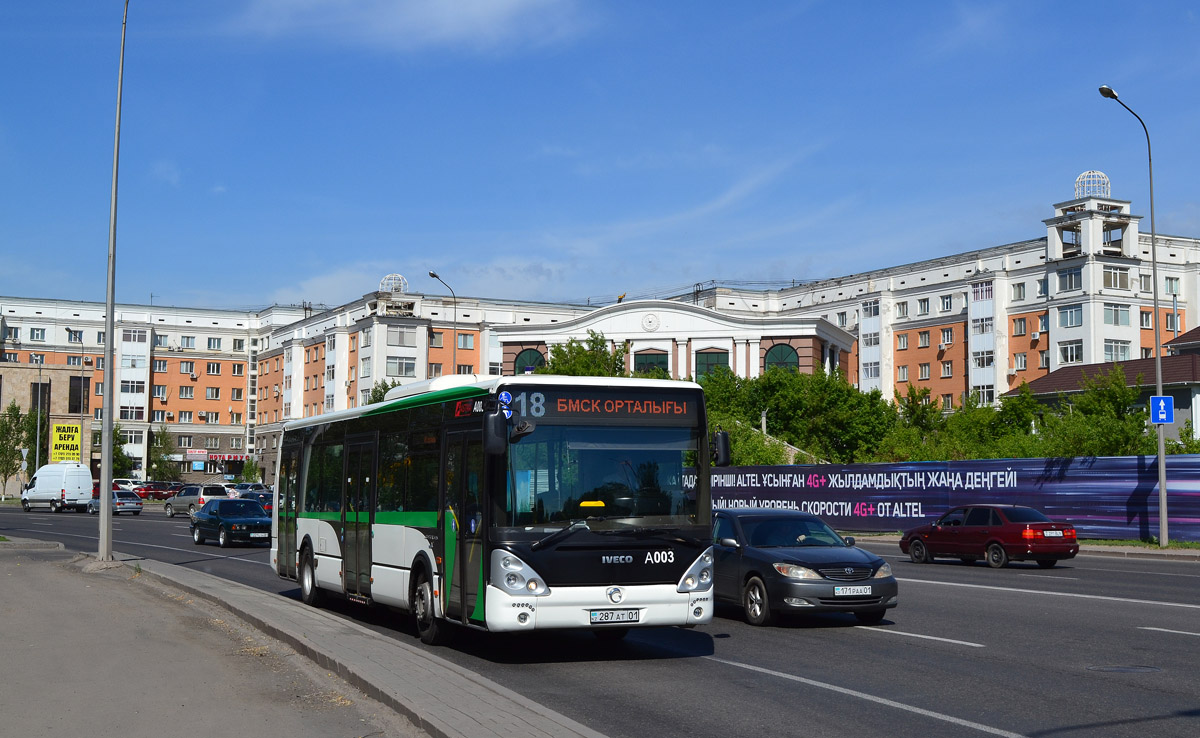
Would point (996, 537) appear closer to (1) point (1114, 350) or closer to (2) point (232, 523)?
(2) point (232, 523)

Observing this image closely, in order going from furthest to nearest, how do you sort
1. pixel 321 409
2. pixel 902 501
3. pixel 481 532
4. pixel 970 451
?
1. pixel 321 409
2. pixel 970 451
3. pixel 902 501
4. pixel 481 532

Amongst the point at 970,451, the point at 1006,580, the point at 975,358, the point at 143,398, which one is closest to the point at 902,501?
the point at 970,451

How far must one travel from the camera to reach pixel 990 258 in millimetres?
91562

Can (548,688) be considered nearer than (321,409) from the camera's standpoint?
Yes

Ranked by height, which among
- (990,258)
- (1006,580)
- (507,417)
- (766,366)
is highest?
(990,258)

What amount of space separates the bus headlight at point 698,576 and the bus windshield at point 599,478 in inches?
16.1

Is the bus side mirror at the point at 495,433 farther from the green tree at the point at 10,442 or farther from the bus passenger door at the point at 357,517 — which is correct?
the green tree at the point at 10,442

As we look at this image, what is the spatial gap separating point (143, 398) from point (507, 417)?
114m

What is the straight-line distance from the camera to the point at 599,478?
39.5 ft

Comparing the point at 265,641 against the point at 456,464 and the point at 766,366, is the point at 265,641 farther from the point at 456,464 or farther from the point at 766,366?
the point at 766,366

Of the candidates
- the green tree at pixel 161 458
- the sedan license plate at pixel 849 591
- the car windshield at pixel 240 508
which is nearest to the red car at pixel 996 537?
the sedan license plate at pixel 849 591

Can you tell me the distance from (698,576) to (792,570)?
3.26 meters

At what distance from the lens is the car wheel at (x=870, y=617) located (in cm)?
1533

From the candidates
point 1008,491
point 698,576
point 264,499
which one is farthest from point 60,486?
point 698,576
